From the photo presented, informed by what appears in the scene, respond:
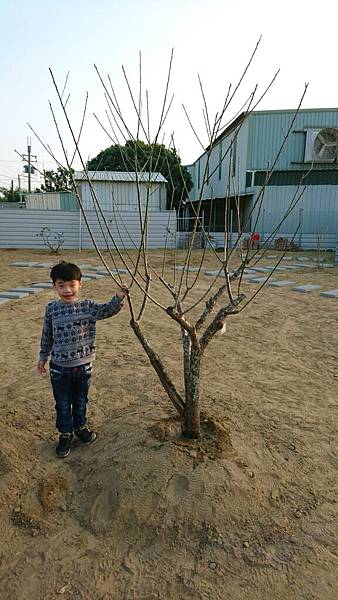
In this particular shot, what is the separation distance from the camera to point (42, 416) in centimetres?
275

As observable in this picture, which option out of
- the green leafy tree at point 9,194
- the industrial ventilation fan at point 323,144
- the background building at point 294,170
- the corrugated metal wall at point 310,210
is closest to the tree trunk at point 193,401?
the background building at point 294,170

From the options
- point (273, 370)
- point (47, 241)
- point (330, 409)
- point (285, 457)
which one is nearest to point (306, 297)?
point (273, 370)

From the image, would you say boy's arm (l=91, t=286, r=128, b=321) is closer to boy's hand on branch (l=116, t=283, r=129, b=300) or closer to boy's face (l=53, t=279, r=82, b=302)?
boy's hand on branch (l=116, t=283, r=129, b=300)

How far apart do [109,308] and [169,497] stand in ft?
3.35

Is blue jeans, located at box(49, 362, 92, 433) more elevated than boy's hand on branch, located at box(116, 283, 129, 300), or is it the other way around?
boy's hand on branch, located at box(116, 283, 129, 300)

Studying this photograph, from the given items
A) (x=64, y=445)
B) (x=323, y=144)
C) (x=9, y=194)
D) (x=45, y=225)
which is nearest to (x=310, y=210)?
(x=323, y=144)

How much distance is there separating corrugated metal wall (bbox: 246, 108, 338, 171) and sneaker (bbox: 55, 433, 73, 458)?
59.3ft

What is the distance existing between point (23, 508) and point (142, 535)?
0.62m

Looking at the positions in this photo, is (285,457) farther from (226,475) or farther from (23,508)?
(23,508)

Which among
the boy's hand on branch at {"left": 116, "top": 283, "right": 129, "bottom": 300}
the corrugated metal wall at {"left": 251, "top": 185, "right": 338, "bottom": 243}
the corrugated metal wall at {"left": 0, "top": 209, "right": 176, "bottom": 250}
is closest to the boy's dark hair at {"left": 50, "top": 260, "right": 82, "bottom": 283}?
the boy's hand on branch at {"left": 116, "top": 283, "right": 129, "bottom": 300}

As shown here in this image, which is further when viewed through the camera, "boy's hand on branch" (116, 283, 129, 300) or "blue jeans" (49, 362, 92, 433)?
"blue jeans" (49, 362, 92, 433)

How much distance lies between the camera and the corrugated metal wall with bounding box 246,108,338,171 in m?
18.1

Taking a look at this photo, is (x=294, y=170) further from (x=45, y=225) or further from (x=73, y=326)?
(x=73, y=326)

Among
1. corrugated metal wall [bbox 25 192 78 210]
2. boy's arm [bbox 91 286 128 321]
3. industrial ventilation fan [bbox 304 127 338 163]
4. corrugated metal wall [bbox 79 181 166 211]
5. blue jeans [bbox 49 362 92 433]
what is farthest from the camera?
corrugated metal wall [bbox 25 192 78 210]
